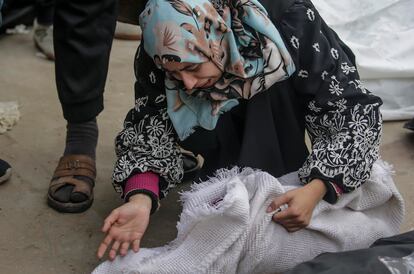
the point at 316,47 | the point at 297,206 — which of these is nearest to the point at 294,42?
the point at 316,47

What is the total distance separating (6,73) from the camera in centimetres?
268

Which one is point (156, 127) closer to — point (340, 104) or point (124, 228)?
point (124, 228)

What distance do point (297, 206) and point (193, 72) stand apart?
36 centimetres

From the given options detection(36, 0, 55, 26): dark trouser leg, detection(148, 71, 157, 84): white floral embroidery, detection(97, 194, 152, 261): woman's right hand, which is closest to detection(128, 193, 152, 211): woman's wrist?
detection(97, 194, 152, 261): woman's right hand

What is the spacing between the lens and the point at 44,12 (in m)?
3.01

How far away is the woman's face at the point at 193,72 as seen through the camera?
1366mm

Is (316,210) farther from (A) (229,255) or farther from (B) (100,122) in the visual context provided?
(B) (100,122)

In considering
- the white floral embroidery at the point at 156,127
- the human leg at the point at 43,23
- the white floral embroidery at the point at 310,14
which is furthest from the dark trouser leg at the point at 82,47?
the human leg at the point at 43,23

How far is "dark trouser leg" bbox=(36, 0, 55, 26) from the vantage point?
9.88 ft

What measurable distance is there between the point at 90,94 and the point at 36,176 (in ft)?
1.10

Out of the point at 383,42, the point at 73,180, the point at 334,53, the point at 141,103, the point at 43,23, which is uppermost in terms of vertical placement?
the point at 334,53

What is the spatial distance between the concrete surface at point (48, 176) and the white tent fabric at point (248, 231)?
22 cm

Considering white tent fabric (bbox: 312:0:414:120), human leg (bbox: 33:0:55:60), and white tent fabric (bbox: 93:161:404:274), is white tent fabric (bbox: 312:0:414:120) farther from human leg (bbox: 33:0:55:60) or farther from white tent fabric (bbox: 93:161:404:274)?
human leg (bbox: 33:0:55:60)

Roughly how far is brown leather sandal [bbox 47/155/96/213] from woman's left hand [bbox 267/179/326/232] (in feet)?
1.82
